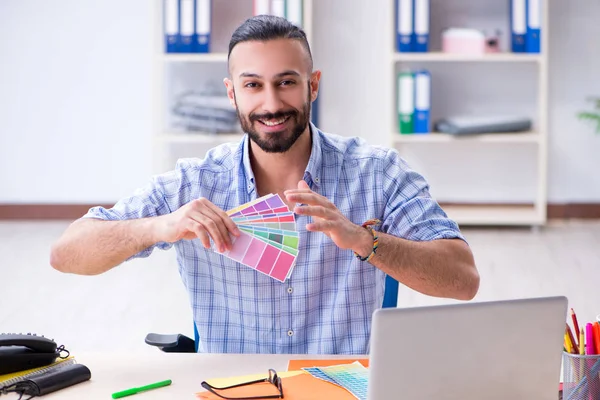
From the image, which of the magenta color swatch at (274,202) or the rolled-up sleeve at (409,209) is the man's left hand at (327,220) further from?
the rolled-up sleeve at (409,209)

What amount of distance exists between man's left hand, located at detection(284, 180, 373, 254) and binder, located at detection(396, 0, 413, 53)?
12.8 ft

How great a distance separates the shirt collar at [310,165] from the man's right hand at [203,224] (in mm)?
327

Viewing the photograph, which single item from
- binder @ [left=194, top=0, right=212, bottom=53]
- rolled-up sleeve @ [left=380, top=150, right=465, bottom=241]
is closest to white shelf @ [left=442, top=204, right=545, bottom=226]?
binder @ [left=194, top=0, right=212, bottom=53]

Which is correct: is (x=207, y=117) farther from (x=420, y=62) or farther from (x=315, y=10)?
(x=420, y=62)

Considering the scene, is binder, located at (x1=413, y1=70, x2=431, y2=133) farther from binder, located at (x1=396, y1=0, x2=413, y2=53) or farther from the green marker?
the green marker

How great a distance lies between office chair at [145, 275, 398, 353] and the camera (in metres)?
2.08

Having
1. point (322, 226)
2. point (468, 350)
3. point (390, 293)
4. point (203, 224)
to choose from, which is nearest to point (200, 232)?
point (203, 224)

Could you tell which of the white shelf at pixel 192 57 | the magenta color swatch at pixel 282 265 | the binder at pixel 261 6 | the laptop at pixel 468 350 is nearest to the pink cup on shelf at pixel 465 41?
the binder at pixel 261 6

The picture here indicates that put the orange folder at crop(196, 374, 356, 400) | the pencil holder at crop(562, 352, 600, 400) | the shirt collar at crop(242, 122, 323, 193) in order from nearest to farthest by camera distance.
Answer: the pencil holder at crop(562, 352, 600, 400), the orange folder at crop(196, 374, 356, 400), the shirt collar at crop(242, 122, 323, 193)

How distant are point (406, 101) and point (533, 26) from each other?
880mm

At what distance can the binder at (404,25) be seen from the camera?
18.2ft

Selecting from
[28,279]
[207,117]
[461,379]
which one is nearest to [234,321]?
[461,379]

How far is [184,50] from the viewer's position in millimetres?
5668

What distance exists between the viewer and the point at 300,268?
6.91 ft
